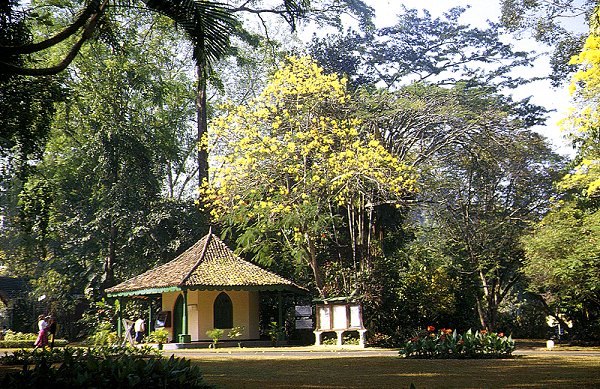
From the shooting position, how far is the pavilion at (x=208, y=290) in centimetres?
2906

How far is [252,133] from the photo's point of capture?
89.1ft

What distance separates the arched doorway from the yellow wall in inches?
6.5

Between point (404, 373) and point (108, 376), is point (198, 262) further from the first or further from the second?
point (108, 376)

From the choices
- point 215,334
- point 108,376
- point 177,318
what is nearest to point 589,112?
point 108,376

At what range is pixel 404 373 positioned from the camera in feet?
47.7

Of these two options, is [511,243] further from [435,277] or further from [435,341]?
[435,341]

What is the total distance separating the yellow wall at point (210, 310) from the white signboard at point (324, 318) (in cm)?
435

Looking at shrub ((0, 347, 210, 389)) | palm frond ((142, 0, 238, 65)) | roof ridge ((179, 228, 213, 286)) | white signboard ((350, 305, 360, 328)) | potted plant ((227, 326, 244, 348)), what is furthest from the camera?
potted plant ((227, 326, 244, 348))

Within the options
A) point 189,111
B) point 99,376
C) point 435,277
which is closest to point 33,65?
point 99,376

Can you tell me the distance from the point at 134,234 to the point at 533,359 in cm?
2181

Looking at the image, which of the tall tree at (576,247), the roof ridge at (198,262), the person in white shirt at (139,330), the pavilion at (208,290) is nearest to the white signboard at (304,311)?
the pavilion at (208,290)

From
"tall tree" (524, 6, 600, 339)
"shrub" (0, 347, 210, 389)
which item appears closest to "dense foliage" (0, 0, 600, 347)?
"tall tree" (524, 6, 600, 339)

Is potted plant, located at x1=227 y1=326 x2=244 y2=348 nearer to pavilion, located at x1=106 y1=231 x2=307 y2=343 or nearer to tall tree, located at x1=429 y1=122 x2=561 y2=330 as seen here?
pavilion, located at x1=106 y1=231 x2=307 y2=343

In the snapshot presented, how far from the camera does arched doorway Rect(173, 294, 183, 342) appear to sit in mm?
30609
